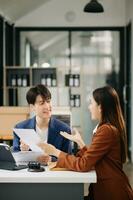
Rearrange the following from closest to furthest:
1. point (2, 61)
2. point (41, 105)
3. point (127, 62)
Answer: point (41, 105) → point (2, 61) → point (127, 62)

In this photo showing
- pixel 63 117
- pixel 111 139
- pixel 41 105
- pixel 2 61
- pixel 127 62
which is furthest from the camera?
pixel 127 62

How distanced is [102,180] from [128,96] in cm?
641

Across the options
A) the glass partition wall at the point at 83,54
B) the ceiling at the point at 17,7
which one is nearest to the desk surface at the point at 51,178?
the ceiling at the point at 17,7

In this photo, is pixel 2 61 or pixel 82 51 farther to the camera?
pixel 82 51

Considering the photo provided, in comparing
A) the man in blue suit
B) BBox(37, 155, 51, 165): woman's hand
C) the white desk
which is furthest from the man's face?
the white desk

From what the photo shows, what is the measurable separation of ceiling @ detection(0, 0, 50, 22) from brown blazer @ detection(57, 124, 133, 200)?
200 inches

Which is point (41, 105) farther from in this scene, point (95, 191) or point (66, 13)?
point (66, 13)

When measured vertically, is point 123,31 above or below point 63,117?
above

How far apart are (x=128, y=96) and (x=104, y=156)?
6.39 meters

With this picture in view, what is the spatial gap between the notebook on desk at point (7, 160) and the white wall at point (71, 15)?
22.4ft

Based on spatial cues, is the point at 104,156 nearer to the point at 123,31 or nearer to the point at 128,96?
the point at 128,96

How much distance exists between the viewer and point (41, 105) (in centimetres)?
387

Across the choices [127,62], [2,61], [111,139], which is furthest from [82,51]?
[111,139]

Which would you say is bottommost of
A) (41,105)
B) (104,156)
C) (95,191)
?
(95,191)
